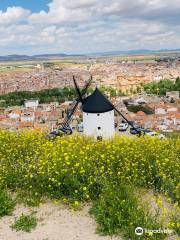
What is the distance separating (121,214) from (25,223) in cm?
185

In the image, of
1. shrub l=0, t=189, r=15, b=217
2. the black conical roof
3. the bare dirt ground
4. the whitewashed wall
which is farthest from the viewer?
the black conical roof

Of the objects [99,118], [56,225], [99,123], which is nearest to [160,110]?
[99,118]

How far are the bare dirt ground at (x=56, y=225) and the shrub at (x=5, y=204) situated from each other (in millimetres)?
116

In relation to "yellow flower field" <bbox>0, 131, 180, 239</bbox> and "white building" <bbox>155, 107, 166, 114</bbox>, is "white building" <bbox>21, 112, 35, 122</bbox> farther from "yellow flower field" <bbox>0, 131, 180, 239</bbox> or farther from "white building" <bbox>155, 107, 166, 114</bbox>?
"yellow flower field" <bbox>0, 131, 180, 239</bbox>

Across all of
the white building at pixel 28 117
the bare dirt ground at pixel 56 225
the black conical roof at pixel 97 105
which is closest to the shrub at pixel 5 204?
the bare dirt ground at pixel 56 225

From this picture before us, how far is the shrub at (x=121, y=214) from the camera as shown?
6207 millimetres

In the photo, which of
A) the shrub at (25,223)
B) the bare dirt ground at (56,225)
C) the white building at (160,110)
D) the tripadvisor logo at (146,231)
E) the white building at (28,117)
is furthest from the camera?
the white building at (160,110)

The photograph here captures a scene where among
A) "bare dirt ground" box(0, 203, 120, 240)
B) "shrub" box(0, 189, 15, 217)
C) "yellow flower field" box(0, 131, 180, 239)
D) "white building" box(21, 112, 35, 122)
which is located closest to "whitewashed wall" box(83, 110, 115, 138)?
"yellow flower field" box(0, 131, 180, 239)

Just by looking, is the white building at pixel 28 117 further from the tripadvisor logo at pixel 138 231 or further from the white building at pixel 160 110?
the tripadvisor logo at pixel 138 231

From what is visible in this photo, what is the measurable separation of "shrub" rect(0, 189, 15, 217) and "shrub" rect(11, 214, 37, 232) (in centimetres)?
43

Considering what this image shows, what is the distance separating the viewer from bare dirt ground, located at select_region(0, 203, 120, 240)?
6.50m

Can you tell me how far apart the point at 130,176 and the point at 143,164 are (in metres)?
0.58

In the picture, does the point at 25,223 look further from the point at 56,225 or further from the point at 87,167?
the point at 87,167

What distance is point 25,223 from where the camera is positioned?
22.8 ft
